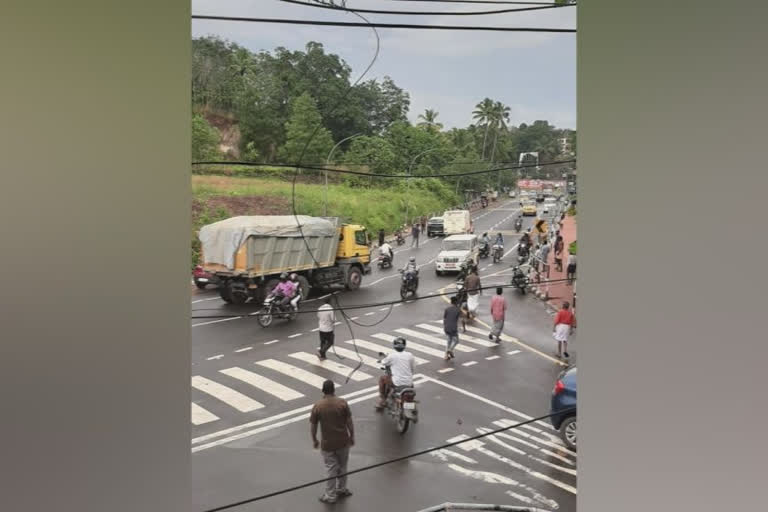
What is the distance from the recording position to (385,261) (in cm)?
1050

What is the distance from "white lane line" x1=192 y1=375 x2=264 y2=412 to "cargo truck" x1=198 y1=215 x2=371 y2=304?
2372 millimetres

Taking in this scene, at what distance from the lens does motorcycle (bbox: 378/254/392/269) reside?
411 inches

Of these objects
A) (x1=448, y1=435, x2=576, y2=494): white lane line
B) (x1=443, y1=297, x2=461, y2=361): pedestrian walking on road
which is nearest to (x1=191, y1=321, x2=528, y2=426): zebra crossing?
(x1=443, y1=297, x2=461, y2=361): pedestrian walking on road

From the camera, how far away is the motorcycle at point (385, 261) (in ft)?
34.2

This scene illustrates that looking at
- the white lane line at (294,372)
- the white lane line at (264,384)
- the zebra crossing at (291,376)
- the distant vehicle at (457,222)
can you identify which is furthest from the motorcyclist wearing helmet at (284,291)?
the distant vehicle at (457,222)

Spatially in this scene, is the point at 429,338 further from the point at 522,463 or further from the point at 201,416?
the point at 522,463

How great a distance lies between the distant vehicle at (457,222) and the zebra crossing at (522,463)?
7836 millimetres

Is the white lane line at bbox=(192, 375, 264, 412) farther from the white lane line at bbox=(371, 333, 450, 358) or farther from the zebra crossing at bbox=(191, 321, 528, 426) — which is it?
the white lane line at bbox=(371, 333, 450, 358)

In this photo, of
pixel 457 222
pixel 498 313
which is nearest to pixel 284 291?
pixel 498 313

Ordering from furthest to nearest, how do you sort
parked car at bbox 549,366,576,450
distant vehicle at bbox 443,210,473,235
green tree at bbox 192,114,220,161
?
distant vehicle at bbox 443,210,473,235 → green tree at bbox 192,114,220,161 → parked car at bbox 549,366,576,450

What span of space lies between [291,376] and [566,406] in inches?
106

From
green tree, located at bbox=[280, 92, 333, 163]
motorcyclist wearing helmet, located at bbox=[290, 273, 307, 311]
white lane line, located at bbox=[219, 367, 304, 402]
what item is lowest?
white lane line, located at bbox=[219, 367, 304, 402]
